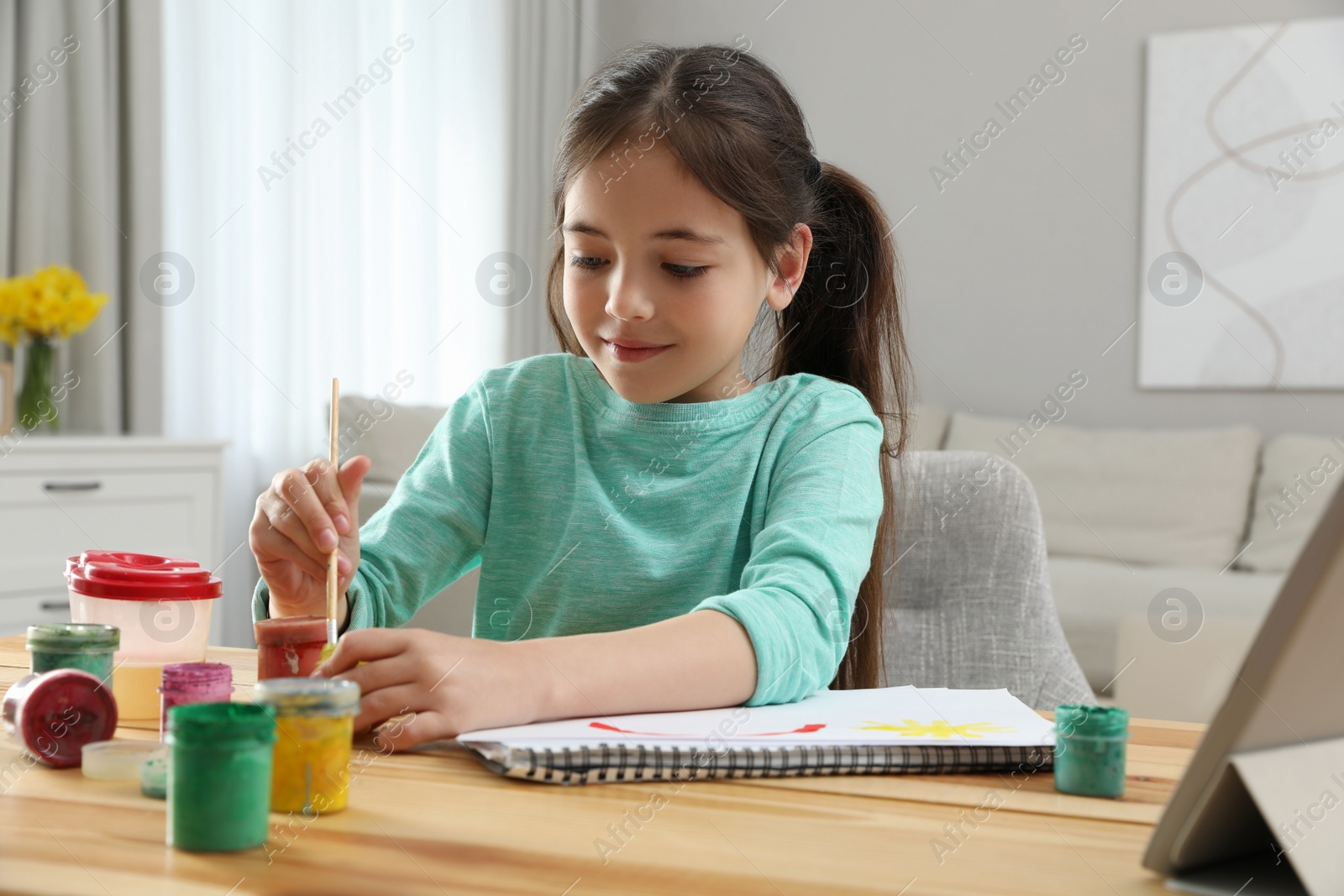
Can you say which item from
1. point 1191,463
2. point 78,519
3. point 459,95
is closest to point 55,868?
point 78,519

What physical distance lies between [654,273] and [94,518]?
203 centimetres

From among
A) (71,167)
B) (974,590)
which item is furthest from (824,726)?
(71,167)

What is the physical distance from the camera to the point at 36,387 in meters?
2.81

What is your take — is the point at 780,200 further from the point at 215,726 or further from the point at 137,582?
the point at 215,726

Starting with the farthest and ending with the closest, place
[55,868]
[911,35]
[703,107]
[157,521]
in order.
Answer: [911,35] < [157,521] < [703,107] < [55,868]

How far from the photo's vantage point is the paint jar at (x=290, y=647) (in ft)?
2.39

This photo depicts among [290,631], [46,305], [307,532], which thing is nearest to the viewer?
[290,631]

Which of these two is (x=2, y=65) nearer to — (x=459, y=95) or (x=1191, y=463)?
(x=459, y=95)

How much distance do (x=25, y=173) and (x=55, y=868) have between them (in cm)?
283

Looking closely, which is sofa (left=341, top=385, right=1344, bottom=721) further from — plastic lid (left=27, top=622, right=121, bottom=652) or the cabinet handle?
plastic lid (left=27, top=622, right=121, bottom=652)

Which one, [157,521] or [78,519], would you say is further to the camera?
[157,521]

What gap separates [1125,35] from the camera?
12.9ft

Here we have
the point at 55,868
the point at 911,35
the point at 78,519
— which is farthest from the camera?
the point at 911,35

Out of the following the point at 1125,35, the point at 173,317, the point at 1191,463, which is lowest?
the point at 1191,463
